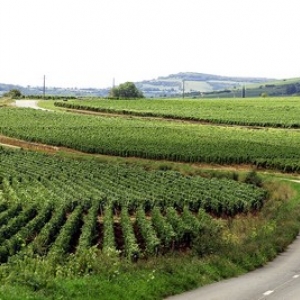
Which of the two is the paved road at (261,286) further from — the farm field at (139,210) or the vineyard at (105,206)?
the vineyard at (105,206)

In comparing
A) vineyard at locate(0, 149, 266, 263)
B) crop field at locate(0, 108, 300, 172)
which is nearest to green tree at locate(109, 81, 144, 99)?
crop field at locate(0, 108, 300, 172)

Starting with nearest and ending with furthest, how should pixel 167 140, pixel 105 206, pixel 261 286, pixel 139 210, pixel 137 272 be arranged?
pixel 137 272
pixel 261 286
pixel 139 210
pixel 105 206
pixel 167 140

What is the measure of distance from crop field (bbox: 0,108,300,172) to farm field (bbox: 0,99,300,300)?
139 mm

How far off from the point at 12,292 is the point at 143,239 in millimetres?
14882

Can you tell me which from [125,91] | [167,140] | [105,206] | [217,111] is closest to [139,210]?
[105,206]

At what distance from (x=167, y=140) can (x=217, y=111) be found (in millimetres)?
40348

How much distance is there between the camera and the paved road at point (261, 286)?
1873 centimetres

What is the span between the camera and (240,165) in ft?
195

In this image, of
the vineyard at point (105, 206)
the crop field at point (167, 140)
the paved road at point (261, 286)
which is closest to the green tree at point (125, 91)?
the crop field at point (167, 140)

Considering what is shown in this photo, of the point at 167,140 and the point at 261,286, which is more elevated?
the point at 167,140


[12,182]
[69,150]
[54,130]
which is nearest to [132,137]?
[69,150]

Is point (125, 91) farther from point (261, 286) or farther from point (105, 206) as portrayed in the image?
point (261, 286)

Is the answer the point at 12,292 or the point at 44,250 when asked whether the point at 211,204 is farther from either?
the point at 12,292

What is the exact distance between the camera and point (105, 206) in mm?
36469
